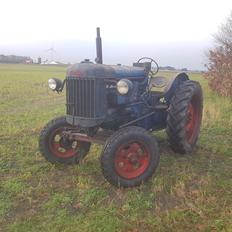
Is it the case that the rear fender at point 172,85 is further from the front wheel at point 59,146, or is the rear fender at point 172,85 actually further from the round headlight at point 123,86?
the front wheel at point 59,146

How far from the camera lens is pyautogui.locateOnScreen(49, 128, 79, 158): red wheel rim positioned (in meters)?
6.75

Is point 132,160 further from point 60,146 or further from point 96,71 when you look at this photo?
point 60,146

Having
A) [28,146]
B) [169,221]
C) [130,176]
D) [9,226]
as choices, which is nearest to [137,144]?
[130,176]

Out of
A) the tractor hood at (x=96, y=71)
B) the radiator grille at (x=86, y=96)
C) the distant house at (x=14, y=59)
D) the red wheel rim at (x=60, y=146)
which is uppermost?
the distant house at (x=14, y=59)

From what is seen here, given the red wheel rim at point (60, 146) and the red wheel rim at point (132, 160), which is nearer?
the red wheel rim at point (132, 160)

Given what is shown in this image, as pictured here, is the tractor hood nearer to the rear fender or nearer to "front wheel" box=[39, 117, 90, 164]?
the rear fender

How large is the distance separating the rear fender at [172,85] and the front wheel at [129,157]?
1.39 m

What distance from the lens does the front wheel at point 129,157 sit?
5543 mm

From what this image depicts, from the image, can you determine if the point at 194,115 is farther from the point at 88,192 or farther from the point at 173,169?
the point at 88,192

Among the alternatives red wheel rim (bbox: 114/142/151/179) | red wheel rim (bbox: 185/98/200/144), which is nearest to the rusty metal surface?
red wheel rim (bbox: 114/142/151/179)

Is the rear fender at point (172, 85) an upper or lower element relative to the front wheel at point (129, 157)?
upper

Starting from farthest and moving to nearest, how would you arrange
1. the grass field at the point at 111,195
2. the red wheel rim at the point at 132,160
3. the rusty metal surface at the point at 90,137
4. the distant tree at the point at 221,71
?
the distant tree at the point at 221,71 → the rusty metal surface at the point at 90,137 → the red wheel rim at the point at 132,160 → the grass field at the point at 111,195

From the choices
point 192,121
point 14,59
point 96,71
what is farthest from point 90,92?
point 14,59

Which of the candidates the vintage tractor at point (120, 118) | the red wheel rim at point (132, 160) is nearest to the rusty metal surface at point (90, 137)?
the vintage tractor at point (120, 118)
